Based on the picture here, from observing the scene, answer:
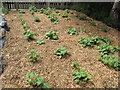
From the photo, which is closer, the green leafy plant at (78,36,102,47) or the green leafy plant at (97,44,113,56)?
the green leafy plant at (97,44,113,56)

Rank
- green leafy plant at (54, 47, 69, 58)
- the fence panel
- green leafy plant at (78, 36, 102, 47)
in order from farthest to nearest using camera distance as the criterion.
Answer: the fence panel → green leafy plant at (78, 36, 102, 47) → green leafy plant at (54, 47, 69, 58)

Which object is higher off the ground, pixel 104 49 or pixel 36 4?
pixel 36 4

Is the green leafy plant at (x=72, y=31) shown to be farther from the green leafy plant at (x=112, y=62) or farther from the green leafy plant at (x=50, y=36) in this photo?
the green leafy plant at (x=112, y=62)

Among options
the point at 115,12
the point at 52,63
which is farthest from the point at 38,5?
the point at 52,63

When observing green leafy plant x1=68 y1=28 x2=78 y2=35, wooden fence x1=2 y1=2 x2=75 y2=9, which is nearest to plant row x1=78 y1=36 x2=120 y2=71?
green leafy plant x1=68 y1=28 x2=78 y2=35

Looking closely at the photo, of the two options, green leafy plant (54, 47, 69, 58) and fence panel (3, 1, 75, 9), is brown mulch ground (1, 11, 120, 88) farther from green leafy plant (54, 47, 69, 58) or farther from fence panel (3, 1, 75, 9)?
fence panel (3, 1, 75, 9)

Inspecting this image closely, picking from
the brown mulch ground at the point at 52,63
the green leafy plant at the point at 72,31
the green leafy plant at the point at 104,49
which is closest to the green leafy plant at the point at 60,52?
the brown mulch ground at the point at 52,63

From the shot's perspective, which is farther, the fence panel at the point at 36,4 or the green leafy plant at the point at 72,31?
the fence panel at the point at 36,4

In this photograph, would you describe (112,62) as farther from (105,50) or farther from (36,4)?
(36,4)

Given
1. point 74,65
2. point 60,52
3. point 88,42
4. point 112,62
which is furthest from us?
Result: point 88,42

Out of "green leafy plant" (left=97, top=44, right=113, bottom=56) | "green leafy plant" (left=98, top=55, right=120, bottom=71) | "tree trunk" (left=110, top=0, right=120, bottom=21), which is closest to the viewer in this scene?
"green leafy plant" (left=98, top=55, right=120, bottom=71)

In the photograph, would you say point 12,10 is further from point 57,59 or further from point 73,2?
point 57,59

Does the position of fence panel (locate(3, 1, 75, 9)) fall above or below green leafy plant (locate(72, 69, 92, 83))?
above

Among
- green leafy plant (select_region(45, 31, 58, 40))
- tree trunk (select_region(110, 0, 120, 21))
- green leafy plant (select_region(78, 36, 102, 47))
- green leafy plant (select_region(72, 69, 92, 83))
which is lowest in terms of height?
green leafy plant (select_region(72, 69, 92, 83))
